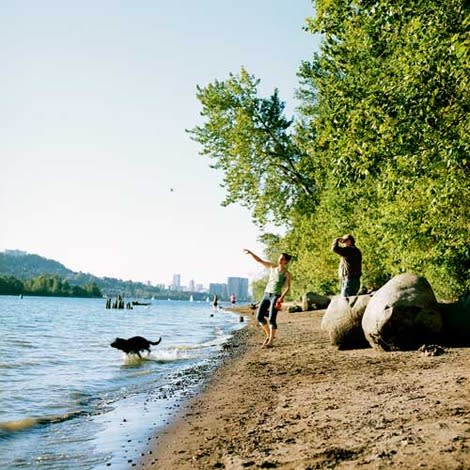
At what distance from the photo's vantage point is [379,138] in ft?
38.1

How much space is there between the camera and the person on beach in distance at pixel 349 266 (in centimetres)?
1301

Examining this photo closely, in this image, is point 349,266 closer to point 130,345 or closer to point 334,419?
point 334,419

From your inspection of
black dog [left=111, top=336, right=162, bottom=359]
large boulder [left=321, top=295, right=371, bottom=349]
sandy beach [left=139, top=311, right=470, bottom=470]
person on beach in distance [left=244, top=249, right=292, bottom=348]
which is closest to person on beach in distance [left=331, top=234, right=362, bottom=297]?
large boulder [left=321, top=295, right=371, bottom=349]

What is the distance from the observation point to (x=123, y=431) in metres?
6.91

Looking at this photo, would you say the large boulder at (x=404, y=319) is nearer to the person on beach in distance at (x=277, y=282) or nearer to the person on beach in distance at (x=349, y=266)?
the person on beach in distance at (x=349, y=266)

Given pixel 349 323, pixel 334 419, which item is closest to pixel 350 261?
pixel 349 323

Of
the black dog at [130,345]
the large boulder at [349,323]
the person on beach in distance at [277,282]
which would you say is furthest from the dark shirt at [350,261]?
the black dog at [130,345]

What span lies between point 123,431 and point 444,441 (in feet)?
13.5

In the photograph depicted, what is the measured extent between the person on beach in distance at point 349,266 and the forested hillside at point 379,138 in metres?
1.49

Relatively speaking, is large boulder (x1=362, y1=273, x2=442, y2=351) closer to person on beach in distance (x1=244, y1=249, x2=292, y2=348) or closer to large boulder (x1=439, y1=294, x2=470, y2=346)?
large boulder (x1=439, y1=294, x2=470, y2=346)

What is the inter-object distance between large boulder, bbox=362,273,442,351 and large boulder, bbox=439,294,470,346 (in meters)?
0.38

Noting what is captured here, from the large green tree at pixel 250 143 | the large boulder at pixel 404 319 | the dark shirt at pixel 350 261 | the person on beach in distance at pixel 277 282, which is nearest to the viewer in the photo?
the large boulder at pixel 404 319

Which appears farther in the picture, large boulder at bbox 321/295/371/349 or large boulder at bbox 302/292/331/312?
large boulder at bbox 302/292/331/312

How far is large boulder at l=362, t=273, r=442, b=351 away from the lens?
1026 centimetres
